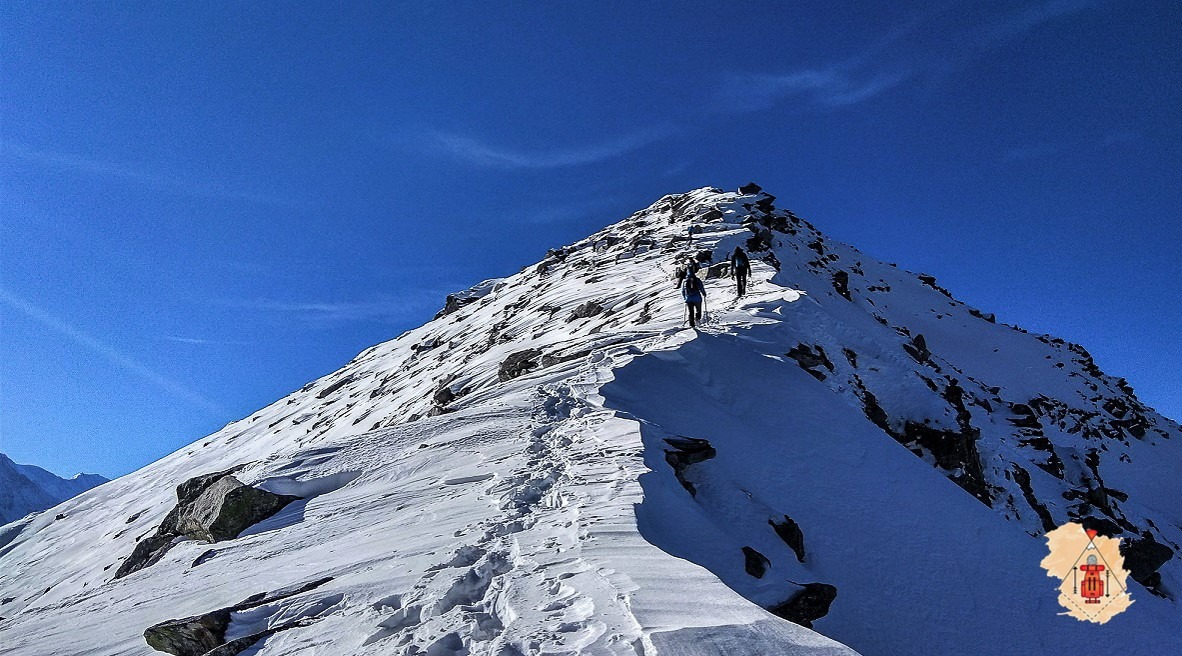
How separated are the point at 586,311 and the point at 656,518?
57.7 ft

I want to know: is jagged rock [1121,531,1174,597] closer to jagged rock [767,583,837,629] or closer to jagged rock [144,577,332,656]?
jagged rock [767,583,837,629]

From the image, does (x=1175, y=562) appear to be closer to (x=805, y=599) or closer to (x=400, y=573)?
(x=805, y=599)

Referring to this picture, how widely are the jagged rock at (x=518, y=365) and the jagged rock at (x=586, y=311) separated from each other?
5597mm

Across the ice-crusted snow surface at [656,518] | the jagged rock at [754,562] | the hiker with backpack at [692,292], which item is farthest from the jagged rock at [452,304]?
the jagged rock at [754,562]

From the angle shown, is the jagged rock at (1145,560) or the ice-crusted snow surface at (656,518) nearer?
the ice-crusted snow surface at (656,518)

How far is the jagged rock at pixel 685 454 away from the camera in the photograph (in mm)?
8250

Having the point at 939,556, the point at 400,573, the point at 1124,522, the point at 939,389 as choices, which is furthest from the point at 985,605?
the point at 1124,522

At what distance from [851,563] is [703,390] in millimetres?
4422

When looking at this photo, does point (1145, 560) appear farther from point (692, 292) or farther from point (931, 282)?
point (931, 282)

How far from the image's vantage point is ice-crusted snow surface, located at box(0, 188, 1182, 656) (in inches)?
170

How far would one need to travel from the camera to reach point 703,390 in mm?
12164

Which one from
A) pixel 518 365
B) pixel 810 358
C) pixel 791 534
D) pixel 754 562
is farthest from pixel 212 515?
pixel 810 358

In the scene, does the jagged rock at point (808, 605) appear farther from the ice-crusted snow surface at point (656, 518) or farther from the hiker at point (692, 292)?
the hiker at point (692, 292)

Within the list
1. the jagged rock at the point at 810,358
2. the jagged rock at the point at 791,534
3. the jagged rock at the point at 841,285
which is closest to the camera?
the jagged rock at the point at 791,534
